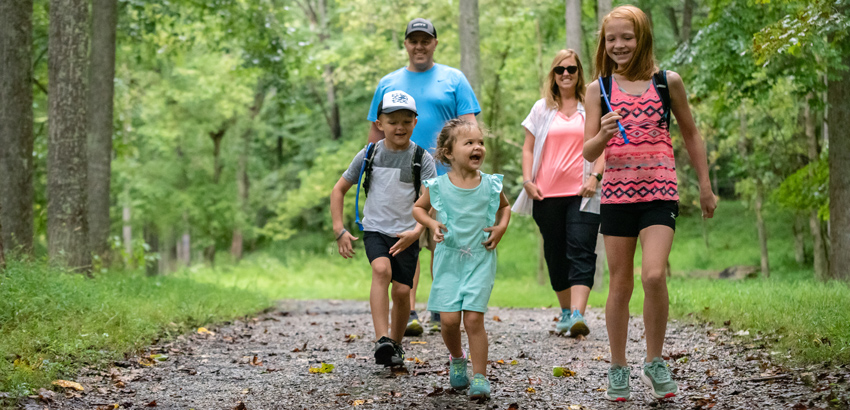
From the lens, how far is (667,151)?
417 centimetres

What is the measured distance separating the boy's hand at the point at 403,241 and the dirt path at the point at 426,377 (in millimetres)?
841

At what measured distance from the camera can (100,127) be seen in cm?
1245

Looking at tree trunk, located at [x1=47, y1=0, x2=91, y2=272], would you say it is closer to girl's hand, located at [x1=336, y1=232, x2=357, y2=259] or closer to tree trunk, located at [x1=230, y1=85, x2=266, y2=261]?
girl's hand, located at [x1=336, y1=232, x2=357, y2=259]

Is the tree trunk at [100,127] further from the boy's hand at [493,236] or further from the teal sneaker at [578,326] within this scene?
the boy's hand at [493,236]

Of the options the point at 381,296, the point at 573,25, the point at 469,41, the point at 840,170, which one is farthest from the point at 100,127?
the point at 840,170

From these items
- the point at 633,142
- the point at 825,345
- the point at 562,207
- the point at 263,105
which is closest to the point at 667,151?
the point at 633,142

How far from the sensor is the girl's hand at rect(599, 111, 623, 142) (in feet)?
13.0

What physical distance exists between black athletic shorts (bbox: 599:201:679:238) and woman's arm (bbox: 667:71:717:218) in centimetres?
16

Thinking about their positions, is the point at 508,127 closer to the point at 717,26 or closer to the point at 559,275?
the point at 717,26

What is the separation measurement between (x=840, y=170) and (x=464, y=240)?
8265mm

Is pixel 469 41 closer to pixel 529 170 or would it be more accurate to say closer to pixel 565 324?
pixel 529 170

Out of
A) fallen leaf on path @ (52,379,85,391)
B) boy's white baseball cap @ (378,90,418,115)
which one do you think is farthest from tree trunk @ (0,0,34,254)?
boy's white baseball cap @ (378,90,418,115)

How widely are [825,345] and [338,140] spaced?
30.2m

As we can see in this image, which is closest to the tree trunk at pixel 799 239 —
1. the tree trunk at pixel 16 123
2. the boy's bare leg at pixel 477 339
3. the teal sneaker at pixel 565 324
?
the teal sneaker at pixel 565 324
